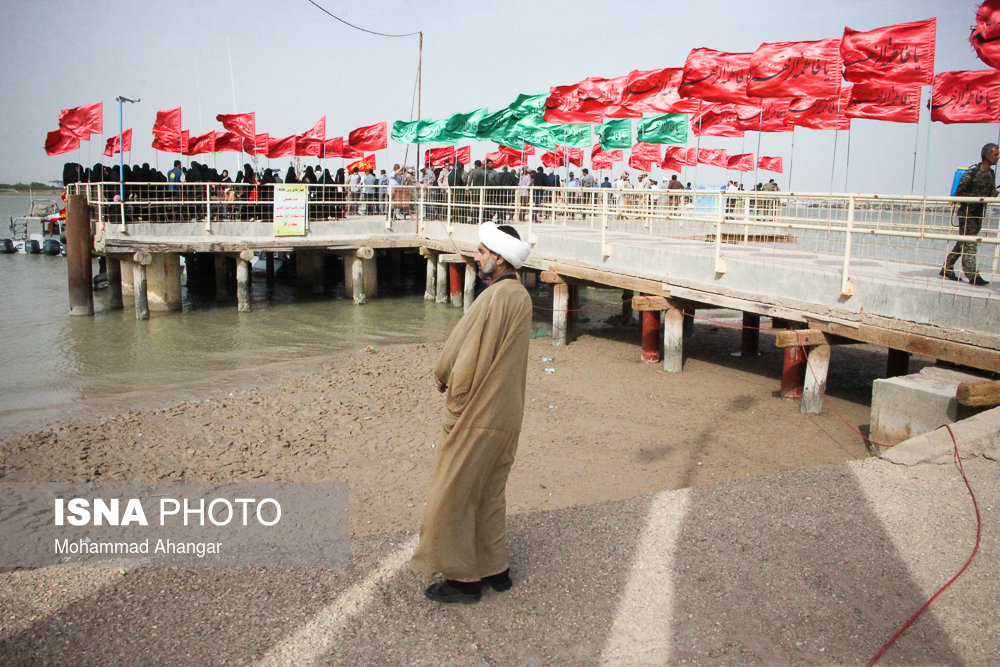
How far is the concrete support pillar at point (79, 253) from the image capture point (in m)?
17.7

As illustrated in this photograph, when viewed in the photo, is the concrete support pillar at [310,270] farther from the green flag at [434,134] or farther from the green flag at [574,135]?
the green flag at [574,135]

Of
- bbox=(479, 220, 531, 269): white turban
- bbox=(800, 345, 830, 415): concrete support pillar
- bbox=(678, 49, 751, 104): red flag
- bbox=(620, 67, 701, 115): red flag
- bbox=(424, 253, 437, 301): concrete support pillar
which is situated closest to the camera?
bbox=(479, 220, 531, 269): white turban

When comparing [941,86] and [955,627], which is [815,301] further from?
[955,627]

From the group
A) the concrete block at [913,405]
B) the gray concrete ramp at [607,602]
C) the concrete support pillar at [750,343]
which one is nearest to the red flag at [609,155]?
the concrete support pillar at [750,343]

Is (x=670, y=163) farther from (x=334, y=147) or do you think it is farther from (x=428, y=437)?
(x=428, y=437)

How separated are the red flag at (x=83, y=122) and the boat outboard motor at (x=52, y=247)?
15677 mm

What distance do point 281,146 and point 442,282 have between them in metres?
8.66

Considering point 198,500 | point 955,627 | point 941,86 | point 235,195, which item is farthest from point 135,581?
point 235,195

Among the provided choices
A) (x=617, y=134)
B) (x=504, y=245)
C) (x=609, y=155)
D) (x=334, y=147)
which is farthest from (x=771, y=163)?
(x=504, y=245)

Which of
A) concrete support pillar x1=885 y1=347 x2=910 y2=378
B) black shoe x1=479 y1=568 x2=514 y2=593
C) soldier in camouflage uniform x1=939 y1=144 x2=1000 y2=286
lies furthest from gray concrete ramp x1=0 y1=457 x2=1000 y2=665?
concrete support pillar x1=885 y1=347 x2=910 y2=378

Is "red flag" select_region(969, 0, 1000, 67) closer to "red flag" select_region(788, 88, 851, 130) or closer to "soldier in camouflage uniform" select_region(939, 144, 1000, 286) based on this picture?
"soldier in camouflage uniform" select_region(939, 144, 1000, 286)

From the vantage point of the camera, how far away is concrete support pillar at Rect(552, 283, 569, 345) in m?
14.1

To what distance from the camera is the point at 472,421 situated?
149 inches

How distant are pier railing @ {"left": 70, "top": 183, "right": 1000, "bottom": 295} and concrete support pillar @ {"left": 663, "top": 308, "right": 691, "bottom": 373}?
3.62 ft
